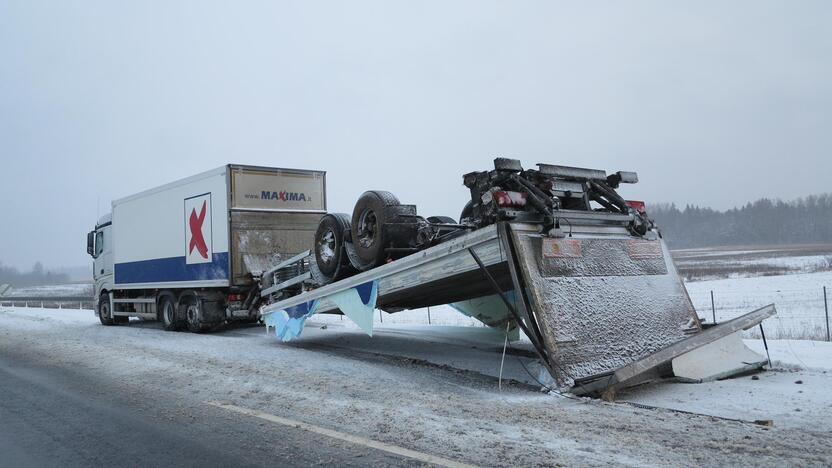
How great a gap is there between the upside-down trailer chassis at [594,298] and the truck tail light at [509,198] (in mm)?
236

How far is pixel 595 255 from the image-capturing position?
262 inches

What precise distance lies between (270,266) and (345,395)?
745 centimetres

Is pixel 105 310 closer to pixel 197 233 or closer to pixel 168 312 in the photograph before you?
pixel 168 312

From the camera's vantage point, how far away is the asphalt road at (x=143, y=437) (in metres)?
4.41

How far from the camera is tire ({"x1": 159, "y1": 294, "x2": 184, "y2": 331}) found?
1443 centimetres

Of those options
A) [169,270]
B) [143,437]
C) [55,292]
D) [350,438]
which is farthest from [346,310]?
[55,292]

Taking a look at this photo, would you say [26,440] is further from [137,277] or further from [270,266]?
[137,277]

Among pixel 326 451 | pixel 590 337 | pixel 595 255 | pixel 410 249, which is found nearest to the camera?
pixel 326 451

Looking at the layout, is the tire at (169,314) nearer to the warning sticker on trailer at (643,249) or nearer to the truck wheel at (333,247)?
the truck wheel at (333,247)

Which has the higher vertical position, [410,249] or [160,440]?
[410,249]

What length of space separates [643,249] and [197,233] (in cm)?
1004

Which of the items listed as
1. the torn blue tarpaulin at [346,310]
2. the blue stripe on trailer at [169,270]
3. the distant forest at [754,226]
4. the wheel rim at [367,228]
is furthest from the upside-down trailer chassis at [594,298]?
the distant forest at [754,226]

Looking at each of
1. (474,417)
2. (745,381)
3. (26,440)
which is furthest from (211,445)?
(745,381)

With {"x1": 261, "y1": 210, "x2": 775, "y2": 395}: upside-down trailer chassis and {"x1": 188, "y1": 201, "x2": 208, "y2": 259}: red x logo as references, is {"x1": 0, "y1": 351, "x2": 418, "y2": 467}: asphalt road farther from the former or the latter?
{"x1": 188, "y1": 201, "x2": 208, "y2": 259}: red x logo
